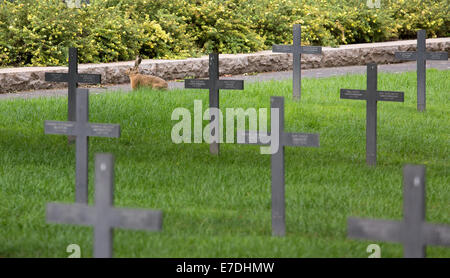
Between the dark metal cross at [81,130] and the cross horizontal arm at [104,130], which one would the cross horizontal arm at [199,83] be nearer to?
the dark metal cross at [81,130]

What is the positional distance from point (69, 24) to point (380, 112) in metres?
6.29

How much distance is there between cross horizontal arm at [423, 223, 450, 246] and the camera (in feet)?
16.2

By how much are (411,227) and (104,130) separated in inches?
114

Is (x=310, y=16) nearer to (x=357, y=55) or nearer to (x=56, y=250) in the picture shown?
(x=357, y=55)

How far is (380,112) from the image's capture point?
14359 millimetres

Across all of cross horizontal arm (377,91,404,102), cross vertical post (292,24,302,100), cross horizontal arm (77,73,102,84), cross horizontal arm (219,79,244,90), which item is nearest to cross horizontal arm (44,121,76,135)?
cross horizontal arm (219,79,244,90)

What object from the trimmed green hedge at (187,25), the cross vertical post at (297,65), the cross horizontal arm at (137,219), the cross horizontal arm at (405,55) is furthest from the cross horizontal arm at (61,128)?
the trimmed green hedge at (187,25)

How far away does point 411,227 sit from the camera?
4.95m

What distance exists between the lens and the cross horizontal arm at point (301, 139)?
7.15 meters

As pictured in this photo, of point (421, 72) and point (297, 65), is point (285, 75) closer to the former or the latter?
point (297, 65)

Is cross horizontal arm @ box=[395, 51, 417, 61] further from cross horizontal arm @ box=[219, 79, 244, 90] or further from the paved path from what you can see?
cross horizontal arm @ box=[219, 79, 244, 90]

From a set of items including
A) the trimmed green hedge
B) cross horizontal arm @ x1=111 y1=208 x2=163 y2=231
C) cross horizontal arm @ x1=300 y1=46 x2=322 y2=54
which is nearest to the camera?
cross horizontal arm @ x1=111 y1=208 x2=163 y2=231

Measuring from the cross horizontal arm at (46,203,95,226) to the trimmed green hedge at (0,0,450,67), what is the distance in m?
11.8
